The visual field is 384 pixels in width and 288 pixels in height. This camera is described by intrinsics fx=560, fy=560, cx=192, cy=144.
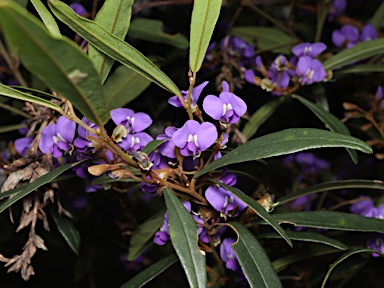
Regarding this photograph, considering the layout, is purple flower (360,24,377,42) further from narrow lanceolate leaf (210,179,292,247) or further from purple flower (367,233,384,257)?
narrow lanceolate leaf (210,179,292,247)

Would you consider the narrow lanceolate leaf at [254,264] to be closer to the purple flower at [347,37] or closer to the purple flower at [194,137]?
the purple flower at [194,137]

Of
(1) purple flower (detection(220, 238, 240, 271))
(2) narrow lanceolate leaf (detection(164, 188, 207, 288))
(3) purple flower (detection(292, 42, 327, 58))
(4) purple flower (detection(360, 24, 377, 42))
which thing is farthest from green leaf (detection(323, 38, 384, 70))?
(2) narrow lanceolate leaf (detection(164, 188, 207, 288))

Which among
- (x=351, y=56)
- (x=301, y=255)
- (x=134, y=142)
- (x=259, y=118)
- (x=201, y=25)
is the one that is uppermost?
(x=201, y=25)

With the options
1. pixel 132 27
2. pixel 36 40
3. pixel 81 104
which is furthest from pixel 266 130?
pixel 36 40

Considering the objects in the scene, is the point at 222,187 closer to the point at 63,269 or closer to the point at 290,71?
the point at 290,71

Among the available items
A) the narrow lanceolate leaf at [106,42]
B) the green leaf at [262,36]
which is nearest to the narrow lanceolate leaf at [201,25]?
the narrow lanceolate leaf at [106,42]

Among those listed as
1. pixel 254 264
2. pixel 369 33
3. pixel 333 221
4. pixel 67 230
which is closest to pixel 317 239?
pixel 333 221

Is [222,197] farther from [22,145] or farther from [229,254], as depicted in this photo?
[22,145]
